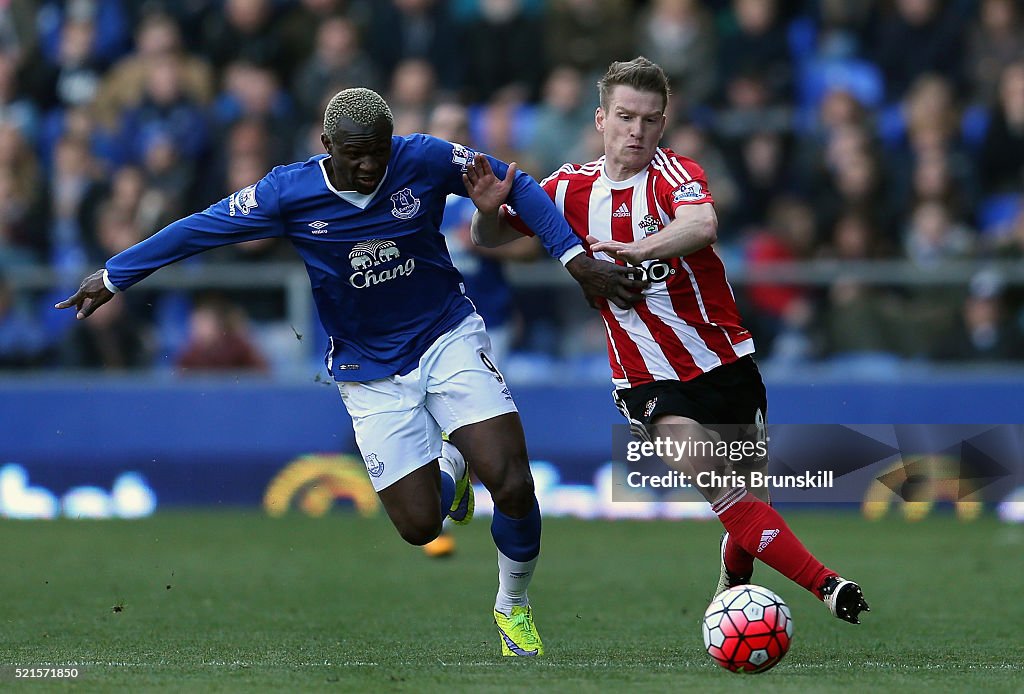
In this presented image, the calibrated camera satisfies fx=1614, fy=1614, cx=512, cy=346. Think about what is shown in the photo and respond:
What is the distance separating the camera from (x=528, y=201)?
22.2ft

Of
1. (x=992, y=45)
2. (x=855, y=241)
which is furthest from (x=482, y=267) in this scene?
(x=992, y=45)

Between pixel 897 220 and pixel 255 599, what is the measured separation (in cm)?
666

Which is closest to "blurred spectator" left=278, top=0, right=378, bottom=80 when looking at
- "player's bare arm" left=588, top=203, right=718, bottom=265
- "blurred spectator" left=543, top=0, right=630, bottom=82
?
"blurred spectator" left=543, top=0, right=630, bottom=82

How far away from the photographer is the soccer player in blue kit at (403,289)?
6.62 m

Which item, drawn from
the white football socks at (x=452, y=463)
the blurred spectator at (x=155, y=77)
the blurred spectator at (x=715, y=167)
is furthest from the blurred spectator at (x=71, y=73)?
the white football socks at (x=452, y=463)

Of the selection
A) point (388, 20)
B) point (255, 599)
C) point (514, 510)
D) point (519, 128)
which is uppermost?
point (388, 20)

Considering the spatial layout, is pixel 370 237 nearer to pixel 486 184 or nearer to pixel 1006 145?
pixel 486 184

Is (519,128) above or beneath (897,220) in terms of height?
above

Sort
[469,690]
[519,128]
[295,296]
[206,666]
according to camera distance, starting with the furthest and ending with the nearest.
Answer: [519,128]
[295,296]
[206,666]
[469,690]

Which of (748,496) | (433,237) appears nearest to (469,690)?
(748,496)

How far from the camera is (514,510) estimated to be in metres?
6.83

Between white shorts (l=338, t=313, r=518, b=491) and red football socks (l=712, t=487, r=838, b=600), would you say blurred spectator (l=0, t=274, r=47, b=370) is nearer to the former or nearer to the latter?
white shorts (l=338, t=313, r=518, b=491)

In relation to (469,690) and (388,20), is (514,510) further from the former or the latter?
(388,20)

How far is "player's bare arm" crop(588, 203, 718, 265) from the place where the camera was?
6375mm
